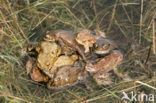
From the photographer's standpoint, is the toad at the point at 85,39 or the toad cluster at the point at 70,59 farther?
the toad at the point at 85,39

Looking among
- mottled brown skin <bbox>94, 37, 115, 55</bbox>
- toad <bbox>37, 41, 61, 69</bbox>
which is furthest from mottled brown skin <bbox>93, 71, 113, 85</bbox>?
toad <bbox>37, 41, 61, 69</bbox>

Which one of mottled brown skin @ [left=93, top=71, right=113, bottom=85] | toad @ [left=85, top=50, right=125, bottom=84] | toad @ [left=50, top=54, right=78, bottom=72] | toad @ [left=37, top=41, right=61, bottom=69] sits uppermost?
toad @ [left=37, top=41, right=61, bottom=69]

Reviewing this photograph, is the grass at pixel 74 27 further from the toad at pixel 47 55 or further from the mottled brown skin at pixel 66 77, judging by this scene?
the toad at pixel 47 55

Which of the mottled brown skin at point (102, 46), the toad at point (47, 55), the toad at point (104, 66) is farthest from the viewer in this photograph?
the mottled brown skin at point (102, 46)

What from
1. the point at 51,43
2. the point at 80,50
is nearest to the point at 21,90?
the point at 51,43

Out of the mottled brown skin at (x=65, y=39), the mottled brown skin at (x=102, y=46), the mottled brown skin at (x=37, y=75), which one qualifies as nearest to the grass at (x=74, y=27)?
the mottled brown skin at (x=37, y=75)

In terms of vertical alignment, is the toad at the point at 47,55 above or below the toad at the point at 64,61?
above

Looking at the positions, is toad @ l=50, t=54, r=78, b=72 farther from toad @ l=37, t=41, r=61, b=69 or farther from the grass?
the grass

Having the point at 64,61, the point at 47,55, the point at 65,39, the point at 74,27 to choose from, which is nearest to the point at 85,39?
the point at 65,39

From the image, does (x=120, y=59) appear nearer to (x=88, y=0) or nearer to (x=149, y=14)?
(x=149, y=14)
